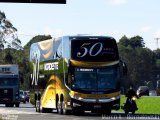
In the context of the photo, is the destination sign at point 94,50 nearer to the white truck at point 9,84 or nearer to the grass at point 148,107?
the grass at point 148,107

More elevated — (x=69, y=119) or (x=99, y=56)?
(x=99, y=56)

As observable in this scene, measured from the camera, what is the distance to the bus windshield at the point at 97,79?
34812 millimetres

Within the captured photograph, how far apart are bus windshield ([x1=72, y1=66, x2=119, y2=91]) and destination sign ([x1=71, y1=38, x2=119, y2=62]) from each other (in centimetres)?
59

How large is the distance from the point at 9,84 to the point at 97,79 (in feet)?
72.3

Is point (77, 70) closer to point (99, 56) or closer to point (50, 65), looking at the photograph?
point (99, 56)

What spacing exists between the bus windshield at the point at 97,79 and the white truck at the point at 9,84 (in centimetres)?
2086

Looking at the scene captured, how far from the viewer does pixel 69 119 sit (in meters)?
31.9

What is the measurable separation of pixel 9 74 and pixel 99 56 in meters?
21.3

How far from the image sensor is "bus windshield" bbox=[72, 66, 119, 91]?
1371 inches

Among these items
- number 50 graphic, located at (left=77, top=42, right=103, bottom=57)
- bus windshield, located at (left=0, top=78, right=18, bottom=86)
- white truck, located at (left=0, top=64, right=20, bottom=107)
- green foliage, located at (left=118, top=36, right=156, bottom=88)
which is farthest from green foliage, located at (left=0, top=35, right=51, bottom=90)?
number 50 graphic, located at (left=77, top=42, right=103, bottom=57)

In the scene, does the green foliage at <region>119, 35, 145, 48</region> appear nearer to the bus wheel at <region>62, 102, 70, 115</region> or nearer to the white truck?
the white truck

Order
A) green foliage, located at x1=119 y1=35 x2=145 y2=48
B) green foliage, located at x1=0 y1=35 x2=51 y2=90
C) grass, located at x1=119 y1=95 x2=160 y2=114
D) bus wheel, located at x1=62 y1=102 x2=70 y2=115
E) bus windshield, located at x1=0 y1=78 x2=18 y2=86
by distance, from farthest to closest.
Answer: green foliage, located at x1=119 y1=35 x2=145 y2=48, green foliage, located at x1=0 y1=35 x2=51 y2=90, bus windshield, located at x1=0 y1=78 x2=18 y2=86, grass, located at x1=119 y1=95 x2=160 y2=114, bus wheel, located at x1=62 y1=102 x2=70 y2=115

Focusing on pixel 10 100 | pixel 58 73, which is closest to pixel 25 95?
pixel 10 100

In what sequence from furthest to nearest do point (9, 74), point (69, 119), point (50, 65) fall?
point (9, 74), point (50, 65), point (69, 119)
